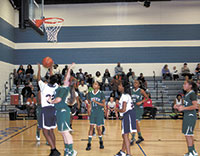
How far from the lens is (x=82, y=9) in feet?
64.3

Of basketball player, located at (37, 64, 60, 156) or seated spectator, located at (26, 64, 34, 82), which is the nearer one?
basketball player, located at (37, 64, 60, 156)

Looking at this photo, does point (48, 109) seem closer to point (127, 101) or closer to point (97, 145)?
point (127, 101)

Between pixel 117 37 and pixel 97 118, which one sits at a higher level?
pixel 117 37

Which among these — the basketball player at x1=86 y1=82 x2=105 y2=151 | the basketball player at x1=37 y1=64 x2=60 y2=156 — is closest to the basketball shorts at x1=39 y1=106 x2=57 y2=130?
the basketball player at x1=37 y1=64 x2=60 y2=156

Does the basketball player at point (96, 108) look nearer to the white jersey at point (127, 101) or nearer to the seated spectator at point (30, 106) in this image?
the white jersey at point (127, 101)

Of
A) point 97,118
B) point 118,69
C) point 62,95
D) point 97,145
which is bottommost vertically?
point 97,145

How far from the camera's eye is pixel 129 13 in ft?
63.6

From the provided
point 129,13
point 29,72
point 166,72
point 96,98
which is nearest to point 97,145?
point 96,98

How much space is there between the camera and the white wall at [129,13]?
1933 cm

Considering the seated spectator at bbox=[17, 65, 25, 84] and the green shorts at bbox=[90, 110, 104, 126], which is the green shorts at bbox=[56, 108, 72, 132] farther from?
the seated spectator at bbox=[17, 65, 25, 84]

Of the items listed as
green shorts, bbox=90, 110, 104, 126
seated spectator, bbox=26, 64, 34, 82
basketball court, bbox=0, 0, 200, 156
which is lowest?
green shorts, bbox=90, 110, 104, 126

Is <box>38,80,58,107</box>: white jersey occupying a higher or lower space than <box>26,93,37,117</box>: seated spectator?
higher

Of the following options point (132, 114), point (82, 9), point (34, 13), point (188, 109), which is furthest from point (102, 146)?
point (82, 9)

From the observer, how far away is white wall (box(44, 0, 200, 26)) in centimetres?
1933
